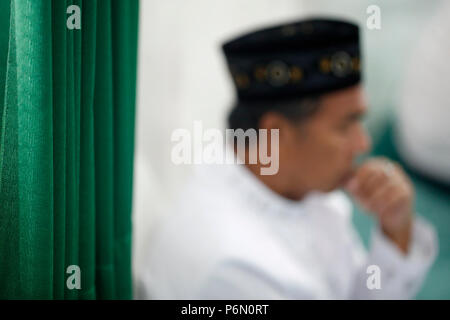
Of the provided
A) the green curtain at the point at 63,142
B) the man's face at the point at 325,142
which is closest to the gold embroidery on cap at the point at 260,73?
the man's face at the point at 325,142

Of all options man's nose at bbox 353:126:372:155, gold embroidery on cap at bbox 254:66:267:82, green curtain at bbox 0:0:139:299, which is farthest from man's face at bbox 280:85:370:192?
green curtain at bbox 0:0:139:299

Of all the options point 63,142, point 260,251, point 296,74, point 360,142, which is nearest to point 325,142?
point 360,142

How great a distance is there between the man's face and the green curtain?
49 centimetres

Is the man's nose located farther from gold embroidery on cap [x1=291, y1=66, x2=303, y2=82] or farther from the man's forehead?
gold embroidery on cap [x1=291, y1=66, x2=303, y2=82]

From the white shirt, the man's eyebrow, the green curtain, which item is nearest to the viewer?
the green curtain

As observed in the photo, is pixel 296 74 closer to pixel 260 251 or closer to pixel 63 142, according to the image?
pixel 260 251

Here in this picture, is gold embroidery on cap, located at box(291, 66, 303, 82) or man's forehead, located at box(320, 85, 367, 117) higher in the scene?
gold embroidery on cap, located at box(291, 66, 303, 82)

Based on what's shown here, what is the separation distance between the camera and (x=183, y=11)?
67.6 inches

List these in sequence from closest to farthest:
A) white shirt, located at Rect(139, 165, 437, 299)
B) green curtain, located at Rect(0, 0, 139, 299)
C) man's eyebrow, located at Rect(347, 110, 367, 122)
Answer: green curtain, located at Rect(0, 0, 139, 299) < white shirt, located at Rect(139, 165, 437, 299) < man's eyebrow, located at Rect(347, 110, 367, 122)

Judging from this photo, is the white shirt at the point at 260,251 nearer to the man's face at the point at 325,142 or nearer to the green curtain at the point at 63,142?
the man's face at the point at 325,142

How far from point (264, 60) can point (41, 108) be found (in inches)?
23.9

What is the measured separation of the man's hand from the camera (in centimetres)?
135
